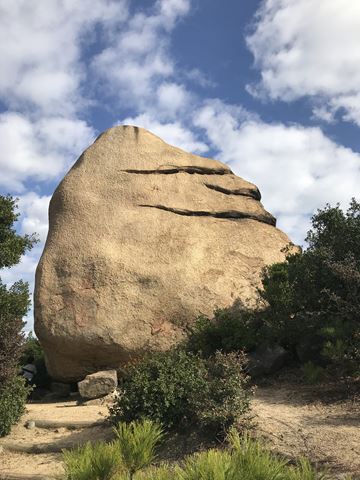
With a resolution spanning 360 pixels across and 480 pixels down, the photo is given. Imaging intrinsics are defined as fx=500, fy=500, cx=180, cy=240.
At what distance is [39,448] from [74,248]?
6.74 m

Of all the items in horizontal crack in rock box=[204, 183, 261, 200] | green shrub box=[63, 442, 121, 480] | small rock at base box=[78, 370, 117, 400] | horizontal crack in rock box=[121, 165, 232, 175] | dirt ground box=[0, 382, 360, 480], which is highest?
horizontal crack in rock box=[121, 165, 232, 175]

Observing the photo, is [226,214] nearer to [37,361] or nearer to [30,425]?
[37,361]

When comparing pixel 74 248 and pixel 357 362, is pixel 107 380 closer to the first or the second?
pixel 74 248

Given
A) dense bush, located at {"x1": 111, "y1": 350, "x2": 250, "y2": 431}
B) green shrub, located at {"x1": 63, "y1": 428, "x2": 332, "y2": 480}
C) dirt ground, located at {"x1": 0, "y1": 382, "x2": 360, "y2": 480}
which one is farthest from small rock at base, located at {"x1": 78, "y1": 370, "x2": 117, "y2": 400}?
green shrub, located at {"x1": 63, "y1": 428, "x2": 332, "y2": 480}

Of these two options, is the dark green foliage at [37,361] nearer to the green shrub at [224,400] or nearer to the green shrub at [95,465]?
the green shrub at [224,400]

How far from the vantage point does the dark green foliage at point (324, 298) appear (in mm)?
9844

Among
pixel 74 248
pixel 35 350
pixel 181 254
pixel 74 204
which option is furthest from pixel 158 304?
pixel 35 350

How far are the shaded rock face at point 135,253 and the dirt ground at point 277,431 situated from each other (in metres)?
2.36

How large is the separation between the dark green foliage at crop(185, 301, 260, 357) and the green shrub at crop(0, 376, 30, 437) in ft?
13.5

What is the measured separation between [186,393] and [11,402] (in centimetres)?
448

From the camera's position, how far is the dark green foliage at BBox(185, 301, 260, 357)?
12.5 meters

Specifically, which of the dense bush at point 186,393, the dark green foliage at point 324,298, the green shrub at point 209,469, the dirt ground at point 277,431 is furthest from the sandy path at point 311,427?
the green shrub at point 209,469

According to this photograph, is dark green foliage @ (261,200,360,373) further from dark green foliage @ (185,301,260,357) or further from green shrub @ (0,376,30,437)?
green shrub @ (0,376,30,437)

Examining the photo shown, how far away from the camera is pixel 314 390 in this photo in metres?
10.3
